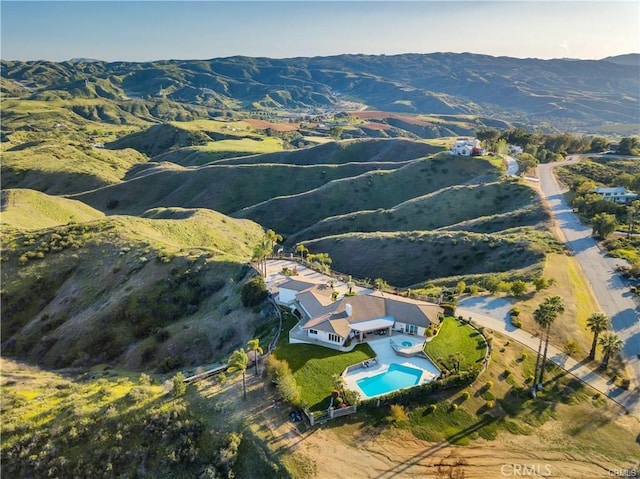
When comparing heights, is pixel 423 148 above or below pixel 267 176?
above

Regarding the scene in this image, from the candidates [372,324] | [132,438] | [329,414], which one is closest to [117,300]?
[132,438]

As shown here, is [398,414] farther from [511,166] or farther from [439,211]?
[511,166]

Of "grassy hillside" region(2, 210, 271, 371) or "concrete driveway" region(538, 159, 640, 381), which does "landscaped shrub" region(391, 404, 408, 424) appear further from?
"concrete driveway" region(538, 159, 640, 381)

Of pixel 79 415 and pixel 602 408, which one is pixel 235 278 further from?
pixel 602 408

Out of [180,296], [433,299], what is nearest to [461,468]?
[433,299]

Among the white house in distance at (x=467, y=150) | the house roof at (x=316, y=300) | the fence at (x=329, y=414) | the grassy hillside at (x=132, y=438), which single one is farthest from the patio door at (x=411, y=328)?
the white house in distance at (x=467, y=150)
